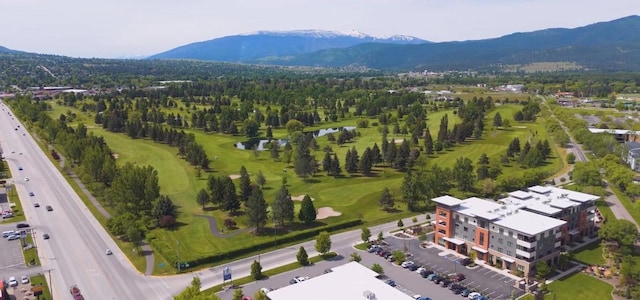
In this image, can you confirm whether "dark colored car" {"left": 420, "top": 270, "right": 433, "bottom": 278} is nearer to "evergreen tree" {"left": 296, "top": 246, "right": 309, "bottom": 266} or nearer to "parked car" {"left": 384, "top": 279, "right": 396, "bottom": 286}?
"parked car" {"left": 384, "top": 279, "right": 396, "bottom": 286}

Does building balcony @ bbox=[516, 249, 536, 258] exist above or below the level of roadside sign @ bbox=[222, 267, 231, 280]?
above

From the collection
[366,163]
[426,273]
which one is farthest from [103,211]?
[426,273]

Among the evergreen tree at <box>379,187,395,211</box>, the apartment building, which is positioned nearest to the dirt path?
the evergreen tree at <box>379,187,395,211</box>

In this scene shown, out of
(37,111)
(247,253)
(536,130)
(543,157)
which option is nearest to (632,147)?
(543,157)

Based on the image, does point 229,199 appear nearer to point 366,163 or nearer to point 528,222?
point 366,163

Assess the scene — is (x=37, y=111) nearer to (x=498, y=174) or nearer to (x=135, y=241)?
(x=135, y=241)
